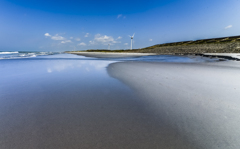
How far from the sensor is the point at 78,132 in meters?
1.83

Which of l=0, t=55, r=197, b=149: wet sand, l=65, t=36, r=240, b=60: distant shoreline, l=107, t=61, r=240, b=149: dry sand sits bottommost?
l=107, t=61, r=240, b=149: dry sand

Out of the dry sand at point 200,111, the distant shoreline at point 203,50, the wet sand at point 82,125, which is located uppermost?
the distant shoreline at point 203,50

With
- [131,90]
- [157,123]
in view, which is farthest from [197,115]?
[131,90]

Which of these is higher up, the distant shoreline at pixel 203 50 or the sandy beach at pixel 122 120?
the distant shoreline at pixel 203 50

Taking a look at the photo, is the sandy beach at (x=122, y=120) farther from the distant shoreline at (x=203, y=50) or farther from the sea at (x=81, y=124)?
the distant shoreline at (x=203, y=50)

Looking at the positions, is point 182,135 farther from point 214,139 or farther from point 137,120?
point 137,120

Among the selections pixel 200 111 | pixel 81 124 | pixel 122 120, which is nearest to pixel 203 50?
pixel 200 111

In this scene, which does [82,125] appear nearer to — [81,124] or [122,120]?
[81,124]

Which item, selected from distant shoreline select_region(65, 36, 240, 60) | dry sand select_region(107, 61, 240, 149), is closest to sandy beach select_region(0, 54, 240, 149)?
dry sand select_region(107, 61, 240, 149)

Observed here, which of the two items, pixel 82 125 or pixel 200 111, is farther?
pixel 200 111

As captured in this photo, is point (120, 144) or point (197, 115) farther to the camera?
point (197, 115)

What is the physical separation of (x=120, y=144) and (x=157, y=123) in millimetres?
771

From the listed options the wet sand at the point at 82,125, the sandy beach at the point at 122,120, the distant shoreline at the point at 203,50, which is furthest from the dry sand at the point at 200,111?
the distant shoreline at the point at 203,50

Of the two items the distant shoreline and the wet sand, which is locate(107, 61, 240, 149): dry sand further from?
the distant shoreline
